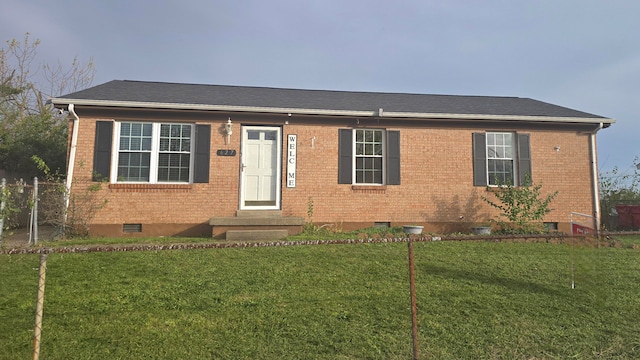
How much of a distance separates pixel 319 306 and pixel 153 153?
21.3 ft

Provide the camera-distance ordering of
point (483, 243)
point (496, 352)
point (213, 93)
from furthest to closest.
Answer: point (213, 93)
point (483, 243)
point (496, 352)

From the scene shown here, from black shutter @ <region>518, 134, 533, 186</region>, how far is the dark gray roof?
25.8 inches

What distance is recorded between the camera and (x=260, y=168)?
923cm

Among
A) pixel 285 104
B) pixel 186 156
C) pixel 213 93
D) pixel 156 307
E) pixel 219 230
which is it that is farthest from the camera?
pixel 213 93

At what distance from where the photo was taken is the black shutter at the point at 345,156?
9.30 m

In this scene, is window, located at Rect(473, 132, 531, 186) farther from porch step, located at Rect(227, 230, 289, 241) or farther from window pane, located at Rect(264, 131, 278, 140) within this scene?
porch step, located at Rect(227, 230, 289, 241)

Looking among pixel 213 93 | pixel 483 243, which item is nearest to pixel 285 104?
pixel 213 93

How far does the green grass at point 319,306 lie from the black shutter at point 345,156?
3213mm

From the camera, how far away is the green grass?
3.15 m

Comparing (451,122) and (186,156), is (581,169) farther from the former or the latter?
(186,156)

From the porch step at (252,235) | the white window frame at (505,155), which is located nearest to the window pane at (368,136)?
the white window frame at (505,155)

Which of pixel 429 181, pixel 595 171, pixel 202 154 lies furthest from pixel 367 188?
pixel 595 171

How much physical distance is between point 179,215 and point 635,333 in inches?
322

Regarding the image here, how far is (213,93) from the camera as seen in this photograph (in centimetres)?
1049
